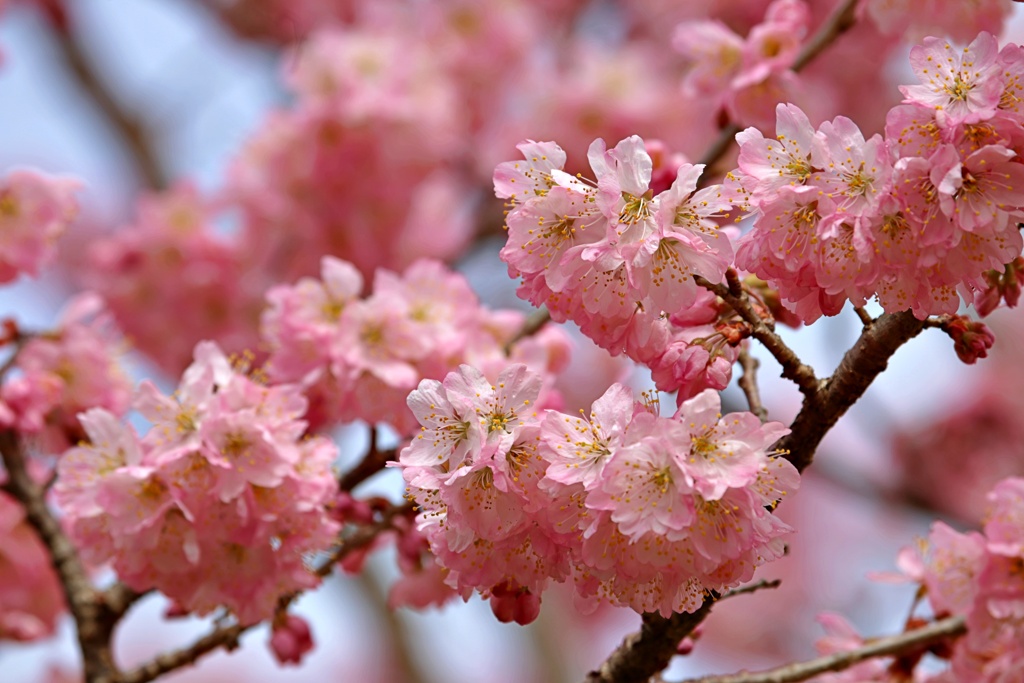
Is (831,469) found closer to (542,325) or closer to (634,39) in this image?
(634,39)

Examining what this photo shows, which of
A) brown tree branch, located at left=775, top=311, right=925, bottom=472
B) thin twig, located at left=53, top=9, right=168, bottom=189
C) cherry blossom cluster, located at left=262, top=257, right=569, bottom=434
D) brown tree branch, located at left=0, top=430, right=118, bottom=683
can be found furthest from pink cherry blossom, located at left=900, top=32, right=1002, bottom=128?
thin twig, located at left=53, top=9, right=168, bottom=189

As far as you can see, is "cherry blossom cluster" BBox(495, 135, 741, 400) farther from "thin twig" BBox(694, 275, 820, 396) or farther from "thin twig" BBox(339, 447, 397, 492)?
"thin twig" BBox(339, 447, 397, 492)

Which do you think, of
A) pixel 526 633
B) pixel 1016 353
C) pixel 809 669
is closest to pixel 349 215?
pixel 526 633

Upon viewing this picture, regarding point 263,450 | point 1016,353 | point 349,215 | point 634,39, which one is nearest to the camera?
point 263,450

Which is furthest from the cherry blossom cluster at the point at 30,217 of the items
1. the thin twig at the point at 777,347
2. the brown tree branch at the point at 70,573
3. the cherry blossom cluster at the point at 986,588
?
the cherry blossom cluster at the point at 986,588

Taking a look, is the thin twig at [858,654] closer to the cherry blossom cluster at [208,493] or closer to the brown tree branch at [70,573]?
the cherry blossom cluster at [208,493]

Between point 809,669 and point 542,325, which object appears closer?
point 809,669
